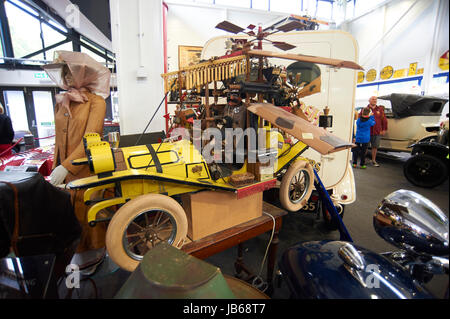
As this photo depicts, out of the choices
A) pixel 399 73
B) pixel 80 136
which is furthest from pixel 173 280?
pixel 80 136

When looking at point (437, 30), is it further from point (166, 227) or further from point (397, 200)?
point (166, 227)

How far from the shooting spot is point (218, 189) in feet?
4.82

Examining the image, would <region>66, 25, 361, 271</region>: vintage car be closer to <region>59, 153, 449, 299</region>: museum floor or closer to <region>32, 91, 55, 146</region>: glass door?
<region>59, 153, 449, 299</region>: museum floor

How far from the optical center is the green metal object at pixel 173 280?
1.94ft

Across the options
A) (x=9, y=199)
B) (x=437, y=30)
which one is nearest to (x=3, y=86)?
(x=9, y=199)

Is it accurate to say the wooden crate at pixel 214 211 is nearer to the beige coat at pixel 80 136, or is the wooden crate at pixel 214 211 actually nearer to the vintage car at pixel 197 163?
the vintage car at pixel 197 163

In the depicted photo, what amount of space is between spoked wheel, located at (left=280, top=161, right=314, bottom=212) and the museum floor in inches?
18.6

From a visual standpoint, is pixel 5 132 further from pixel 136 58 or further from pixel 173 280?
pixel 173 280

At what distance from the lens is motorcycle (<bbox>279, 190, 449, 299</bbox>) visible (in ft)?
2.08

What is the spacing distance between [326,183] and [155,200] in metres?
2.84

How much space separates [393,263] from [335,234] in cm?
254

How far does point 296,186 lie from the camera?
2014mm

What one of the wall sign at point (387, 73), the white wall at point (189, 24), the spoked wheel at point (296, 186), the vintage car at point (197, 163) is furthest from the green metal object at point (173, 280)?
the white wall at point (189, 24)

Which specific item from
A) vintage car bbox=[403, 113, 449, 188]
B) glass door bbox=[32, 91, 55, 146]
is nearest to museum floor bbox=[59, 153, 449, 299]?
vintage car bbox=[403, 113, 449, 188]
